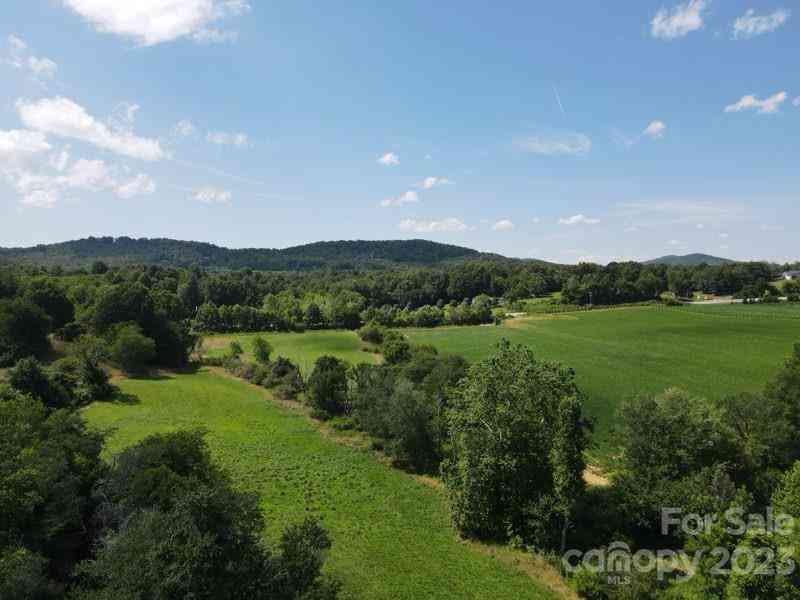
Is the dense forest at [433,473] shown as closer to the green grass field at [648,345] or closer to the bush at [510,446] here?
the bush at [510,446]

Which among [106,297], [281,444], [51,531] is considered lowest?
[281,444]

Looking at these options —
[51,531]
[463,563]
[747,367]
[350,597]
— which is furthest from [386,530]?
[747,367]

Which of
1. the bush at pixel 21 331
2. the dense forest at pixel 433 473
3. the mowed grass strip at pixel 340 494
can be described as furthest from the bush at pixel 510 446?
the bush at pixel 21 331

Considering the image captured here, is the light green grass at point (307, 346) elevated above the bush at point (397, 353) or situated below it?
below

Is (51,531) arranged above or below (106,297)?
below

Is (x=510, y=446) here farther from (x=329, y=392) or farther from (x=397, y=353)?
(x=397, y=353)

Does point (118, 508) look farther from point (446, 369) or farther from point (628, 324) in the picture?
point (628, 324)

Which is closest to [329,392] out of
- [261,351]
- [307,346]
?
[261,351]
